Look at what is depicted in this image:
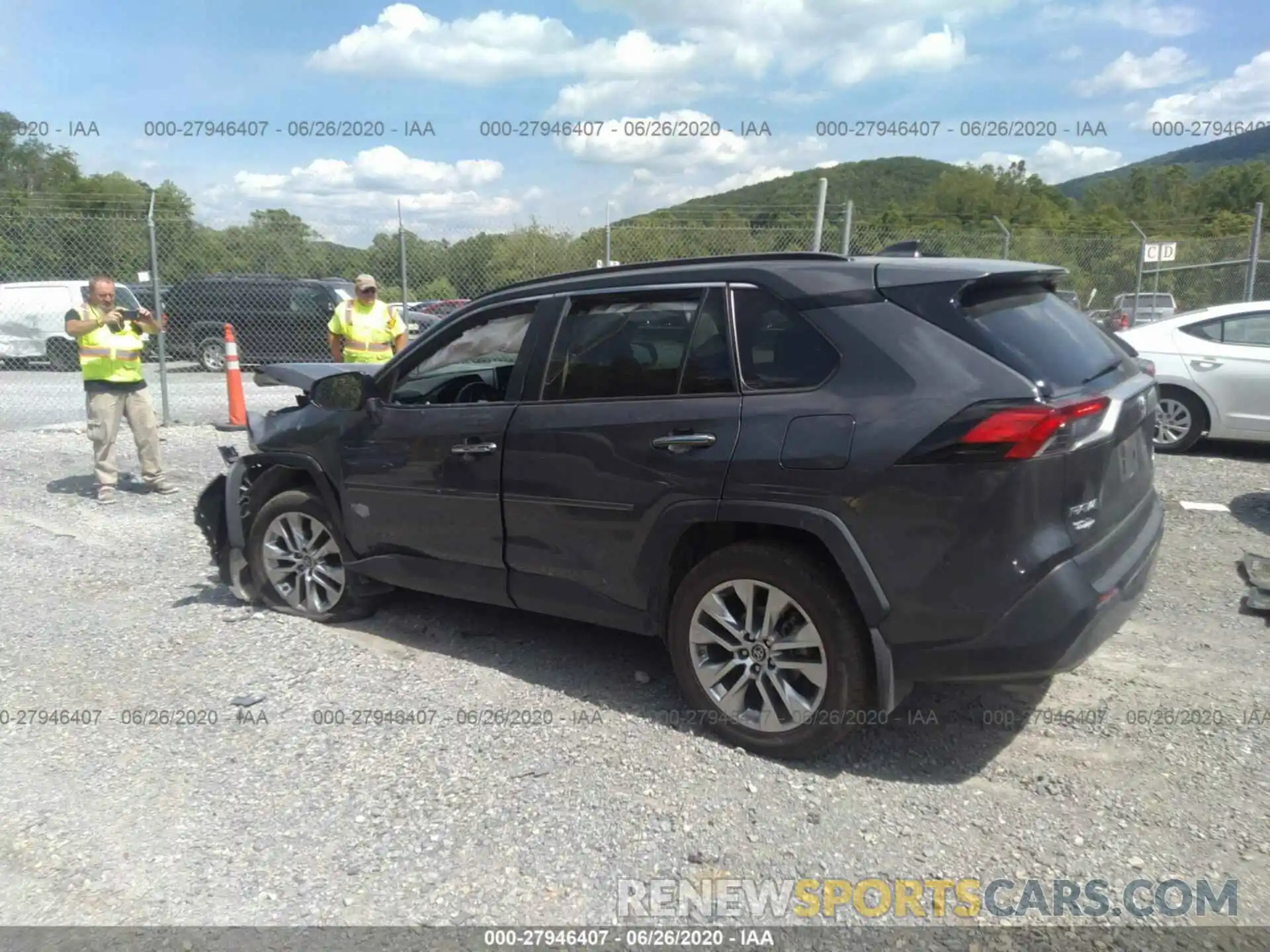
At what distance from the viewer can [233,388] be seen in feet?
35.8

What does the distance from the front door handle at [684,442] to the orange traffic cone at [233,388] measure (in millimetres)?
8136

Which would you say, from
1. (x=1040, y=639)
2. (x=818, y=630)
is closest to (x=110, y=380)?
(x=818, y=630)

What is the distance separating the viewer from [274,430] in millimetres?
4957

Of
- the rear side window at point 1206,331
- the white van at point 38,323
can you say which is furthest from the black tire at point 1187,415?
the white van at point 38,323

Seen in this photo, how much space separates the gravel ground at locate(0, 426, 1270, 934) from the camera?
Result: 2.83 metres

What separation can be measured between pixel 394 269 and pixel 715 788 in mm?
10865

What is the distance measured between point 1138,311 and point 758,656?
14.8 meters

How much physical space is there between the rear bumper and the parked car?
20.4ft

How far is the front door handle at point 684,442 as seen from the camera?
3418mm

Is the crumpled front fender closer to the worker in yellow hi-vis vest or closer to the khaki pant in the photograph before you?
the worker in yellow hi-vis vest

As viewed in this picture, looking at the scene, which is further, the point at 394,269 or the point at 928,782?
the point at 394,269

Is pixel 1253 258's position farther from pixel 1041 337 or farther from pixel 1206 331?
pixel 1041 337

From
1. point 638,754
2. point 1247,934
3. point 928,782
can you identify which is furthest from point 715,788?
point 1247,934

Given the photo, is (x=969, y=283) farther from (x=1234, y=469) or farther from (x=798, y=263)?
(x=1234, y=469)
